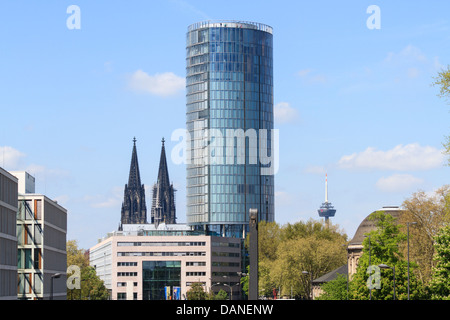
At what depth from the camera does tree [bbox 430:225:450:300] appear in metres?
81.0

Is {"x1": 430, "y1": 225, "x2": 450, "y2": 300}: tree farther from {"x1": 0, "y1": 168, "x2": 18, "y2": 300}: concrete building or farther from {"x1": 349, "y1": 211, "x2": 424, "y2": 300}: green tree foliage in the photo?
{"x1": 0, "y1": 168, "x2": 18, "y2": 300}: concrete building

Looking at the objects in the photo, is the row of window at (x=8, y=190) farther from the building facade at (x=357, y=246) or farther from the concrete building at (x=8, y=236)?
the building facade at (x=357, y=246)

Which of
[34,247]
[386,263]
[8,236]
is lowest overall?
[386,263]

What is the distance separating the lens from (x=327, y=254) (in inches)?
7411

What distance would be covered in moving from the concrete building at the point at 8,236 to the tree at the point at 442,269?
178ft

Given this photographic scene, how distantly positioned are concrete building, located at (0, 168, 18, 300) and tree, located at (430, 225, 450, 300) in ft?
178

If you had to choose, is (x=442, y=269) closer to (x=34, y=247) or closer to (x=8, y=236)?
(x=8, y=236)

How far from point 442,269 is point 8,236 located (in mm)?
59154

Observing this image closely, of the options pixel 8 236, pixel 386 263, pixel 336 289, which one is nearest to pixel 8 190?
pixel 8 236

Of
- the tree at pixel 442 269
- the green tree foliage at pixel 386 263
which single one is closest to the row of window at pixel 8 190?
the green tree foliage at pixel 386 263

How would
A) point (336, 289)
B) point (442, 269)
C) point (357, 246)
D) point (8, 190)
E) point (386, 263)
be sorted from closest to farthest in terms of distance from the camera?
point (442, 269), point (386, 263), point (8, 190), point (336, 289), point (357, 246)

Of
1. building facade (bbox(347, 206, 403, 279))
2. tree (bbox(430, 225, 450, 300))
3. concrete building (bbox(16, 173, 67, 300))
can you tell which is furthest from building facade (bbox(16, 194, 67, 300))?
tree (bbox(430, 225, 450, 300))

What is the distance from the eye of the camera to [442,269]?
81.7 metres
